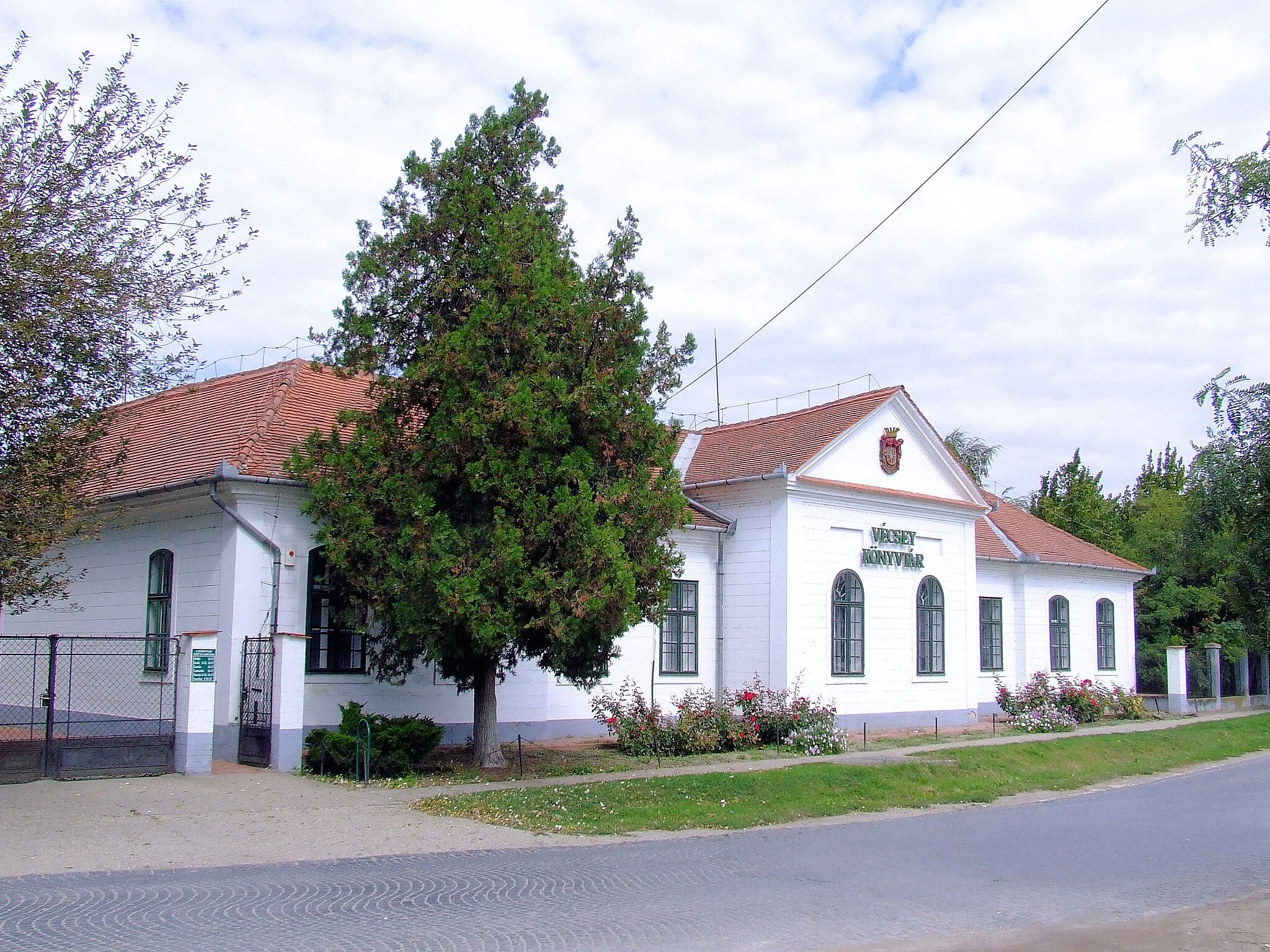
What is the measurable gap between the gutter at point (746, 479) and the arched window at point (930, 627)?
502 cm

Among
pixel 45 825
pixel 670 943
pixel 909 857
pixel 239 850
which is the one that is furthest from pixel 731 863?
pixel 45 825

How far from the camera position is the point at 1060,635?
102ft

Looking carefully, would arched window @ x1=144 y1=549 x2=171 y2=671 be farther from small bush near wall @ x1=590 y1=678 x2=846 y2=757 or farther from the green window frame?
the green window frame

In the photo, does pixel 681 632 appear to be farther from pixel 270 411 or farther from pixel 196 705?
pixel 196 705

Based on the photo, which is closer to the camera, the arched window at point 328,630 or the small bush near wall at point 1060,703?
the arched window at point 328,630

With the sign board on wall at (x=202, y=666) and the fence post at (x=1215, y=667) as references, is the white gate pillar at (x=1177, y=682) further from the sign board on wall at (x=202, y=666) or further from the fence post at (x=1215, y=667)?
the sign board on wall at (x=202, y=666)

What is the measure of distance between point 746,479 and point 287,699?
1040 cm

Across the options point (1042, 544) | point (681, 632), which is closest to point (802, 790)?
point (681, 632)

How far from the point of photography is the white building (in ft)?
58.0

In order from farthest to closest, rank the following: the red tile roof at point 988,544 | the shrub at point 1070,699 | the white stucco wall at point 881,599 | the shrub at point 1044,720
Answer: the red tile roof at point 988,544 < the shrub at point 1070,699 < the shrub at point 1044,720 < the white stucco wall at point 881,599

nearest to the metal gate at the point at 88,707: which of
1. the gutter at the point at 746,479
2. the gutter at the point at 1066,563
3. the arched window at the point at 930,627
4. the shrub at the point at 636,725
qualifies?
the shrub at the point at 636,725

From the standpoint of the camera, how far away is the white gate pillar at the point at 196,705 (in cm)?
1588

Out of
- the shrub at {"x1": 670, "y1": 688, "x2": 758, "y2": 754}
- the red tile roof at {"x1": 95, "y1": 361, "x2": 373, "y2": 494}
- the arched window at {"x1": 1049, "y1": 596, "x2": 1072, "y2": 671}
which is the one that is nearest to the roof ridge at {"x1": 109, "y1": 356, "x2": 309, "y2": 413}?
the red tile roof at {"x1": 95, "y1": 361, "x2": 373, "y2": 494}

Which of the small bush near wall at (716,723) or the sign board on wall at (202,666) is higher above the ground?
the sign board on wall at (202,666)
